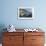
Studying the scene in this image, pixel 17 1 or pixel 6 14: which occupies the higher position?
pixel 17 1

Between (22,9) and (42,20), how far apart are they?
2.55 feet

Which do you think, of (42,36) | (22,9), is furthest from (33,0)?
(42,36)

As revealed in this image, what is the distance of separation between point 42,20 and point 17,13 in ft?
2.90

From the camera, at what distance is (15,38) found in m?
3.47

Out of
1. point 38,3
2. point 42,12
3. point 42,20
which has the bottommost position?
point 42,20

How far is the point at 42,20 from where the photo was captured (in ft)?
13.1

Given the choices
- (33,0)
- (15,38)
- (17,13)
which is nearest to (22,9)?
(17,13)

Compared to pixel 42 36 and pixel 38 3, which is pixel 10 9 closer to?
pixel 38 3

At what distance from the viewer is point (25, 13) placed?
3.95m

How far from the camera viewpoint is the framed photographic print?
3.93 metres

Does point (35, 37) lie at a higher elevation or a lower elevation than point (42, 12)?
lower

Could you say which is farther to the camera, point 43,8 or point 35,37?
point 43,8

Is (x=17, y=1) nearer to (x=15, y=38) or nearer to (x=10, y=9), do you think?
(x=10, y=9)

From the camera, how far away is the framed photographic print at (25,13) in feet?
12.9
